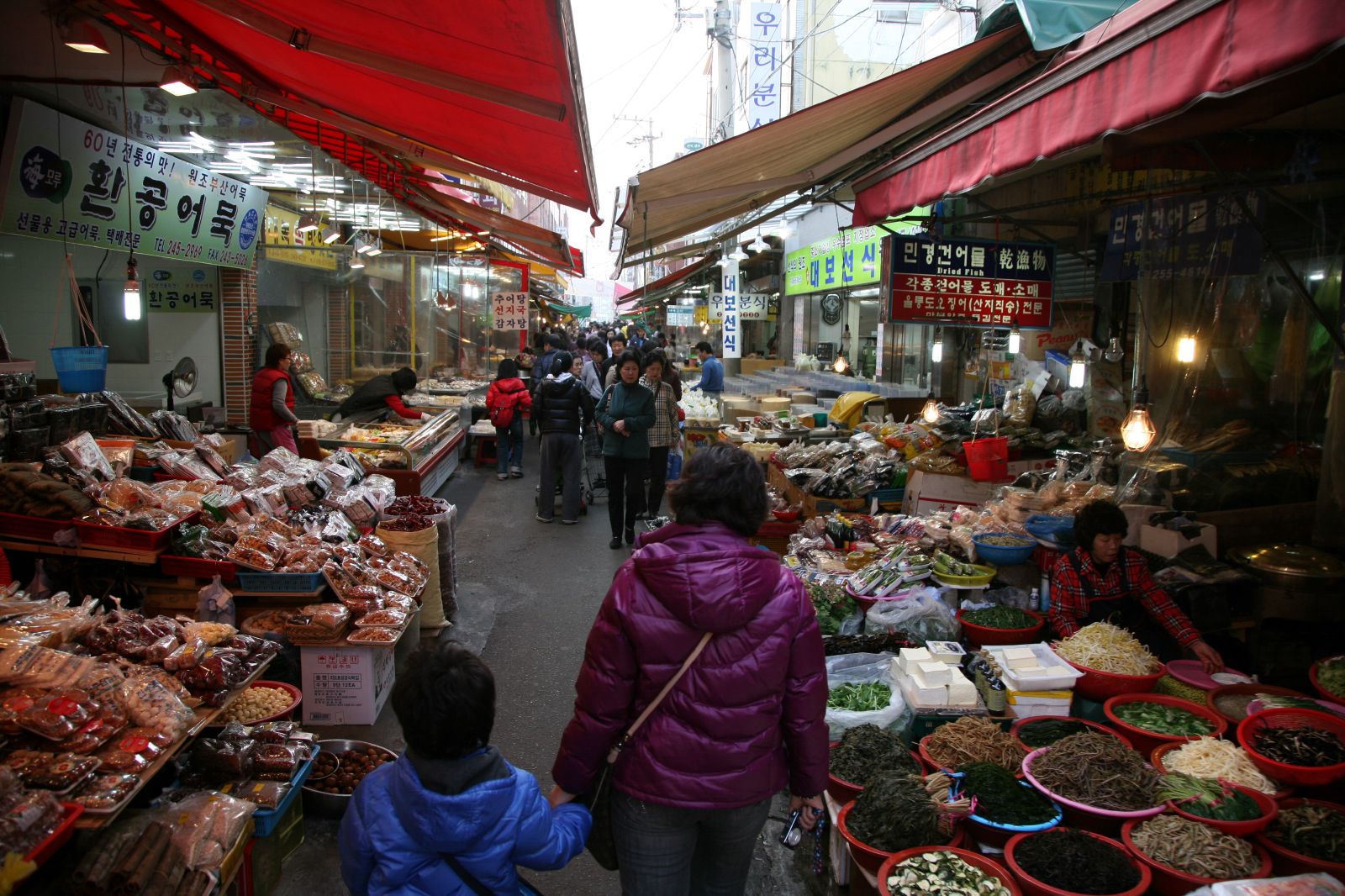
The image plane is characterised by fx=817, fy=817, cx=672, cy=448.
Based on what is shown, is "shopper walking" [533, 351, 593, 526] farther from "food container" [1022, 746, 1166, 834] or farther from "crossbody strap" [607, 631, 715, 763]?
"crossbody strap" [607, 631, 715, 763]

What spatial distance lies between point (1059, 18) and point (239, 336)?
11.5m

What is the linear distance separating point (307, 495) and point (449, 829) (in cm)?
→ 498

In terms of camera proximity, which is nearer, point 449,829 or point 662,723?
point 449,829

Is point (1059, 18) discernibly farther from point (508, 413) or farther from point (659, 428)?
point (508, 413)

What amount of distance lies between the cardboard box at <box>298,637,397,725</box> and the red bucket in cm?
525

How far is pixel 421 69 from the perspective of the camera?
Answer: 15.1ft

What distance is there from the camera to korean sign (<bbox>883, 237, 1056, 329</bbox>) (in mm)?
7043

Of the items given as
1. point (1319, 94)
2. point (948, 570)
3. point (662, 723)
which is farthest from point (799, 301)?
point (662, 723)

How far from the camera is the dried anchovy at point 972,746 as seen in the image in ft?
12.1

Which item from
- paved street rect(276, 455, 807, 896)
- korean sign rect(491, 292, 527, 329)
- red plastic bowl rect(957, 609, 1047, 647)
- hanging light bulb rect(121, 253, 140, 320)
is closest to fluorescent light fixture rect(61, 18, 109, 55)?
hanging light bulb rect(121, 253, 140, 320)

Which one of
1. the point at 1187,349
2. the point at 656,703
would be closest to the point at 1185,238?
the point at 1187,349

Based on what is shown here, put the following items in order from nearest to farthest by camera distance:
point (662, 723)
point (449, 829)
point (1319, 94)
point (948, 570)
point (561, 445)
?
point (449, 829) → point (662, 723) → point (1319, 94) → point (948, 570) → point (561, 445)

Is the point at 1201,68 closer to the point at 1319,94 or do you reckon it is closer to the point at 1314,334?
the point at 1319,94

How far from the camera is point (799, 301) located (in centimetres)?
2166
